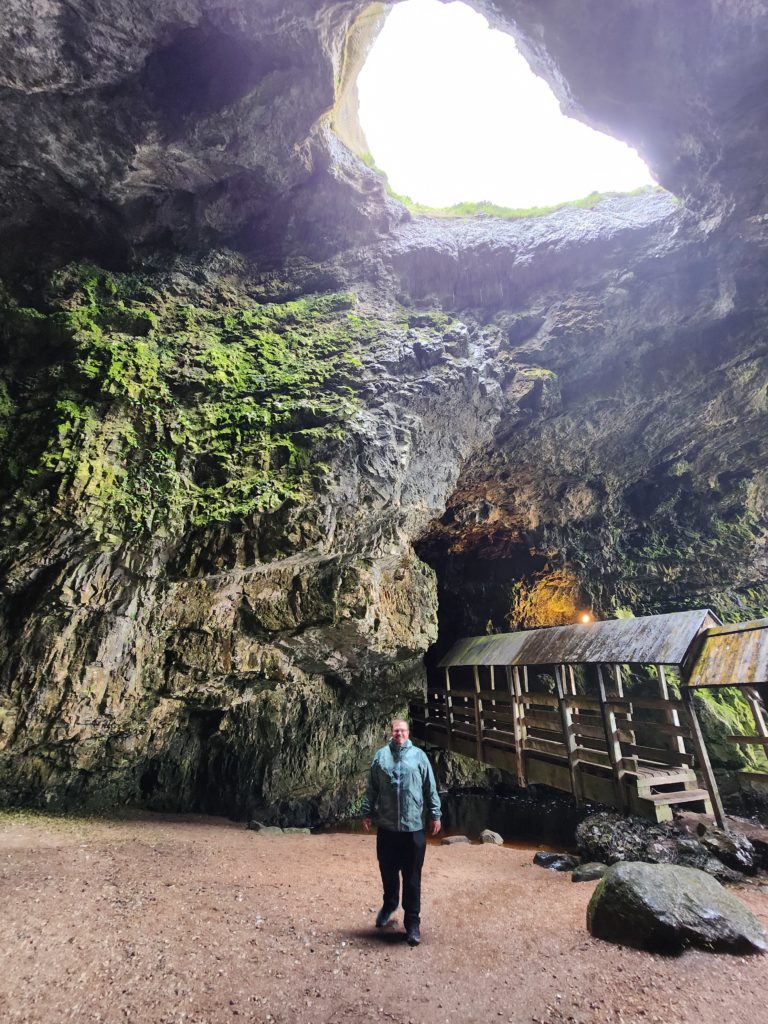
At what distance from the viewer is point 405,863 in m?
4.15

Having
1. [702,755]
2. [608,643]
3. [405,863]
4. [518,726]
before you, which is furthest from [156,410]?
[702,755]

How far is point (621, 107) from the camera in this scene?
9.64m

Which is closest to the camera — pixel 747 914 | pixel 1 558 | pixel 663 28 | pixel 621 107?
pixel 747 914

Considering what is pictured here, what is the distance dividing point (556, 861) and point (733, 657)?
4.58 m

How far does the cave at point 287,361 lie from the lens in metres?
7.71

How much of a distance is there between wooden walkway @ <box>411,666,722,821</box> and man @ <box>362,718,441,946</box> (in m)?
5.93

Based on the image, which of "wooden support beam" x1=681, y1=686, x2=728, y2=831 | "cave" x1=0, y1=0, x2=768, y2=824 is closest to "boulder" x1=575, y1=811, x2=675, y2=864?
"wooden support beam" x1=681, y1=686, x2=728, y2=831

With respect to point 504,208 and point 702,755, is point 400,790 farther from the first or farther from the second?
point 504,208

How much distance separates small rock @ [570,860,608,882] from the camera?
257 inches

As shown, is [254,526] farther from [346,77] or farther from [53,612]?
[346,77]

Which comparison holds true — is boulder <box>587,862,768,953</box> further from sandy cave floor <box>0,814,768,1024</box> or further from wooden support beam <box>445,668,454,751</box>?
wooden support beam <box>445,668,454,751</box>

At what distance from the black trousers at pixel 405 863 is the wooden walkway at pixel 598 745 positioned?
602 cm

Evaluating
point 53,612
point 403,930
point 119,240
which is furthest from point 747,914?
point 119,240

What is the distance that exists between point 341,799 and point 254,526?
9.51 meters
